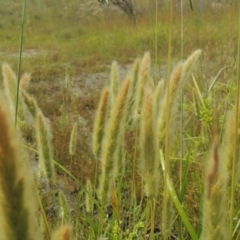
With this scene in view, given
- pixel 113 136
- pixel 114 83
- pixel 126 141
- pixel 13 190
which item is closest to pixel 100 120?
pixel 113 136

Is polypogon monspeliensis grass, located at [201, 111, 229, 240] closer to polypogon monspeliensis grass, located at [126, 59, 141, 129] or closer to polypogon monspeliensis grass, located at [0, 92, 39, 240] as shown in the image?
polypogon monspeliensis grass, located at [0, 92, 39, 240]

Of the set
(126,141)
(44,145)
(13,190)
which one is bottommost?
(126,141)

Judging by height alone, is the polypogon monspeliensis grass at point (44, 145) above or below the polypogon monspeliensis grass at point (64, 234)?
below

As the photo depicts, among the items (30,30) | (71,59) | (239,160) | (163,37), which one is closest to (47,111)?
(71,59)

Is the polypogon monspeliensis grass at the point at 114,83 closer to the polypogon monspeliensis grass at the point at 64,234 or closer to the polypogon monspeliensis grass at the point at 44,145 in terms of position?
the polypogon monspeliensis grass at the point at 44,145

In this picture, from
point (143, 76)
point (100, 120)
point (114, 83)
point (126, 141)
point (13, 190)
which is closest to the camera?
point (13, 190)

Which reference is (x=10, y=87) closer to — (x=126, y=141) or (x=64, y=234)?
(x=64, y=234)

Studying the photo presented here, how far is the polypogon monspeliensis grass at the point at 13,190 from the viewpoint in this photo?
24 centimetres

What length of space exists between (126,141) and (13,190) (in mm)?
1993

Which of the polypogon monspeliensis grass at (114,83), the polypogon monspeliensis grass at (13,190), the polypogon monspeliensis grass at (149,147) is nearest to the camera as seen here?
the polypogon monspeliensis grass at (13,190)

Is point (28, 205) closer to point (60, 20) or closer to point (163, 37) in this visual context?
point (163, 37)

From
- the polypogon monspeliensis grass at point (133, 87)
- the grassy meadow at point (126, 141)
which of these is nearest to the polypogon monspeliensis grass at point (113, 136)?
the grassy meadow at point (126, 141)

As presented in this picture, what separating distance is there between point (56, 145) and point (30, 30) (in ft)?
24.2

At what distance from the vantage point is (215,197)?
1.12 ft
